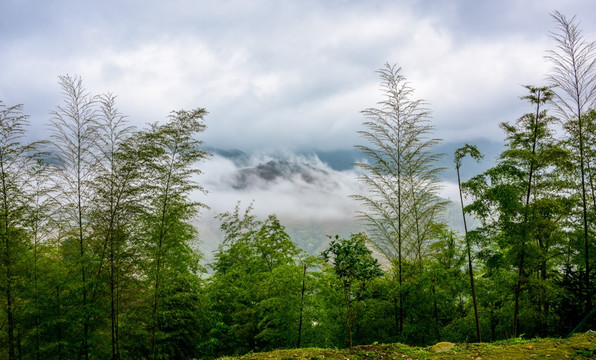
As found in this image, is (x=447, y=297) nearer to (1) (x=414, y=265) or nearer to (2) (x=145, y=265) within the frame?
(1) (x=414, y=265)

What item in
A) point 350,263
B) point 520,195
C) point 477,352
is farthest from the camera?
point 520,195

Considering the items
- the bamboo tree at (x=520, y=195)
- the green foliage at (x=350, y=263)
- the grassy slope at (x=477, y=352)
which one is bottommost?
the grassy slope at (x=477, y=352)

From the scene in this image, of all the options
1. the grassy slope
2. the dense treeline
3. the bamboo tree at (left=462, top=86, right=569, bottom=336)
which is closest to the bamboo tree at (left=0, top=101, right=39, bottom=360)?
the dense treeline

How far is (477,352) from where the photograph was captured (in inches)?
279

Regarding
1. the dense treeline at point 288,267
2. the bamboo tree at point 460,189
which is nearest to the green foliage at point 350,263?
the dense treeline at point 288,267

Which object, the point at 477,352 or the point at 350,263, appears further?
the point at 350,263

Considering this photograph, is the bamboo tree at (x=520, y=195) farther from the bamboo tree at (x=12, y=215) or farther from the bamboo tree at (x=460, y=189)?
the bamboo tree at (x=12, y=215)

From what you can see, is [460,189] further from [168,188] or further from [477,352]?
[168,188]

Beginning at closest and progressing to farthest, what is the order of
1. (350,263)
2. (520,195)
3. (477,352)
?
(477,352)
(350,263)
(520,195)

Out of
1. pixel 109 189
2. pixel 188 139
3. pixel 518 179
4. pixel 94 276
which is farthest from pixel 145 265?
pixel 518 179

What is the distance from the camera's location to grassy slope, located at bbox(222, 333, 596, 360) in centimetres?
643

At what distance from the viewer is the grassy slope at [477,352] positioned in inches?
253

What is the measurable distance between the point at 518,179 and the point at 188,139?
12.0 meters

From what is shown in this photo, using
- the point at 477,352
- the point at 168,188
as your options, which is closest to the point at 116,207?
the point at 168,188
